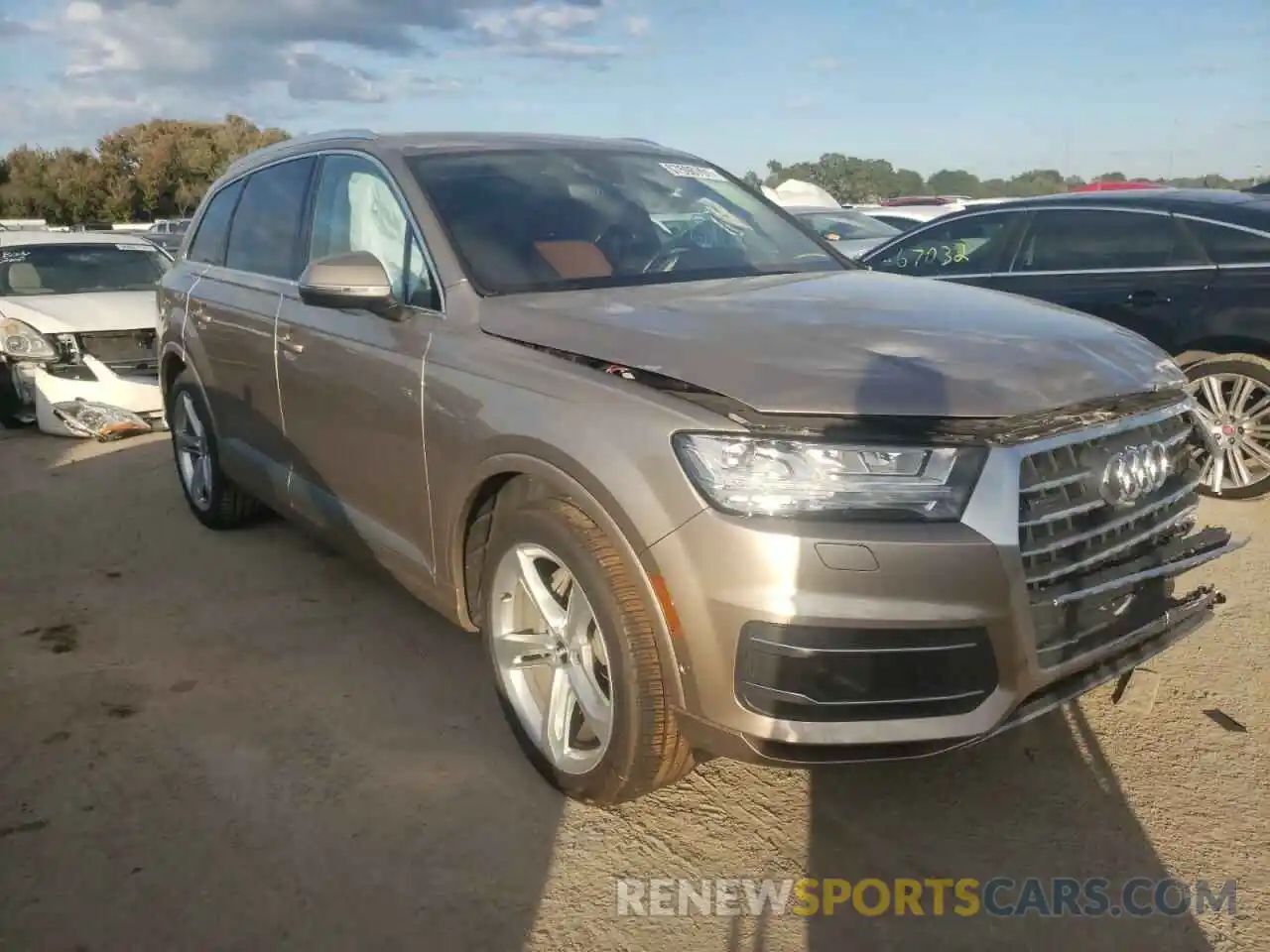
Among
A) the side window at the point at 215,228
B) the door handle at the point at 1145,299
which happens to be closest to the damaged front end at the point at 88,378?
the side window at the point at 215,228

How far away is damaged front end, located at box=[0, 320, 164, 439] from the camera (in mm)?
7855

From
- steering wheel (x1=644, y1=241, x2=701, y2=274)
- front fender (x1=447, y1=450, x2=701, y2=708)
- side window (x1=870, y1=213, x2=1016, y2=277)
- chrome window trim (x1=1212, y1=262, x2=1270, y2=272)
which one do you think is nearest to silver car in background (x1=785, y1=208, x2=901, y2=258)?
side window (x1=870, y1=213, x2=1016, y2=277)

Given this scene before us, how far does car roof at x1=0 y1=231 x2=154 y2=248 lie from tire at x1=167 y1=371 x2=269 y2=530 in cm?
431

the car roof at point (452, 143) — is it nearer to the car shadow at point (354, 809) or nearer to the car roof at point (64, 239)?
the car shadow at point (354, 809)

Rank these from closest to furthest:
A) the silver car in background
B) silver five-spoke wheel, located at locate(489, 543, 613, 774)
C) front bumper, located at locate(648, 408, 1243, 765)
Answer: front bumper, located at locate(648, 408, 1243, 765) < silver five-spoke wheel, located at locate(489, 543, 613, 774) < the silver car in background

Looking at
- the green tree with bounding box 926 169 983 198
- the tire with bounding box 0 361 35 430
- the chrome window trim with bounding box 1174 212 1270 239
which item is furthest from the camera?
the green tree with bounding box 926 169 983 198

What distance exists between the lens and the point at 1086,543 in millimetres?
2549

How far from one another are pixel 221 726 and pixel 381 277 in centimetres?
152

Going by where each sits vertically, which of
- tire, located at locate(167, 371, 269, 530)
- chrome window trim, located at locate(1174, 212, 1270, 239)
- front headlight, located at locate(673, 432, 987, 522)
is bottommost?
tire, located at locate(167, 371, 269, 530)

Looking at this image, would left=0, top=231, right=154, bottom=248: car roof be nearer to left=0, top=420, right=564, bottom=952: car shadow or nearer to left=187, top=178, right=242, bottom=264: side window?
left=187, top=178, right=242, bottom=264: side window

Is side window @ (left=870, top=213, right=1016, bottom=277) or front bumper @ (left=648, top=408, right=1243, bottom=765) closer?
front bumper @ (left=648, top=408, right=1243, bottom=765)

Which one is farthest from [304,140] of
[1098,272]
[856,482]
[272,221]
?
[1098,272]

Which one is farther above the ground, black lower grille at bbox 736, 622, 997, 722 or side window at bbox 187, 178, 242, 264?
side window at bbox 187, 178, 242, 264

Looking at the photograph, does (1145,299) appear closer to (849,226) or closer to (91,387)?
(91,387)
